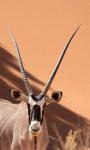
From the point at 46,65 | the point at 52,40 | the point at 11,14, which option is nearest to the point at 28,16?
the point at 11,14

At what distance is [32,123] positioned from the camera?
→ 7.34 metres

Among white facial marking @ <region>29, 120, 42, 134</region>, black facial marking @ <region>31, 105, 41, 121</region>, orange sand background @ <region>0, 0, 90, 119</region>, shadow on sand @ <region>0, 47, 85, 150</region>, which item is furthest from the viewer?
orange sand background @ <region>0, 0, 90, 119</region>

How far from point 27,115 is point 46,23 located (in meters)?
13.3

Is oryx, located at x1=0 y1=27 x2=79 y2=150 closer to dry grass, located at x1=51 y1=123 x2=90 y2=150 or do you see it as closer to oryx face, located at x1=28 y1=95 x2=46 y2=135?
oryx face, located at x1=28 y1=95 x2=46 y2=135

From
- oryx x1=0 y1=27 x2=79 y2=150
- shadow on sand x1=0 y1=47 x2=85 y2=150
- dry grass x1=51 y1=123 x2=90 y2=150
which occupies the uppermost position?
oryx x1=0 y1=27 x2=79 y2=150

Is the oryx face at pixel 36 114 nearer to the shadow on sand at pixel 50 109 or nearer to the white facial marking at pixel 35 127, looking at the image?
the white facial marking at pixel 35 127

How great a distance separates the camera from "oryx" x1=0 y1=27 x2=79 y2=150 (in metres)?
7.45

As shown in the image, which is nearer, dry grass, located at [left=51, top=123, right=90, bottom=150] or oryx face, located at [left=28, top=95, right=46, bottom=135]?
oryx face, located at [left=28, top=95, right=46, bottom=135]

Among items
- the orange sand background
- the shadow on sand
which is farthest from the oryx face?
the orange sand background

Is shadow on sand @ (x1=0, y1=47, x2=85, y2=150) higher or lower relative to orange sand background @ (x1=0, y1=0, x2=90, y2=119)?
higher

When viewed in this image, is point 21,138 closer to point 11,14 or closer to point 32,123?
point 32,123

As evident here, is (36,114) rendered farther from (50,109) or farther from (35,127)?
(50,109)

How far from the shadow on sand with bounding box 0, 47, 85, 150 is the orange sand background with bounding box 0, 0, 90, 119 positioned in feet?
1.54

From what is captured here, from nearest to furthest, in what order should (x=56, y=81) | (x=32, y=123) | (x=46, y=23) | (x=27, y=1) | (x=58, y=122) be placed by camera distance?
1. (x=32, y=123)
2. (x=58, y=122)
3. (x=56, y=81)
4. (x=46, y=23)
5. (x=27, y=1)
